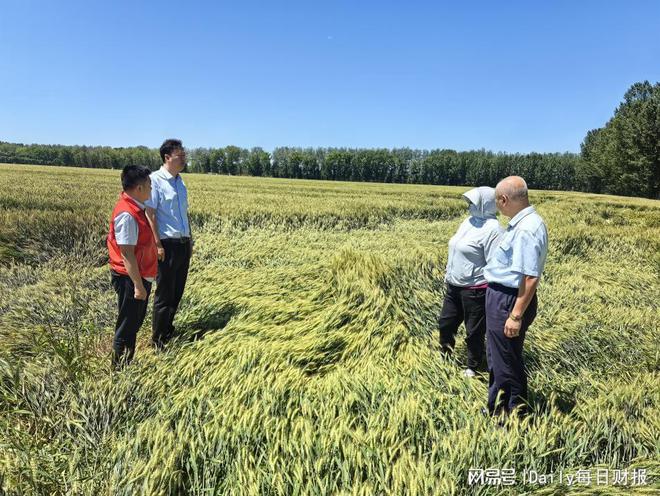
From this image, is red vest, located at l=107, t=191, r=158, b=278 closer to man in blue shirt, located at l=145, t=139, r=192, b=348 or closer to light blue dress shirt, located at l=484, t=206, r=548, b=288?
man in blue shirt, located at l=145, t=139, r=192, b=348

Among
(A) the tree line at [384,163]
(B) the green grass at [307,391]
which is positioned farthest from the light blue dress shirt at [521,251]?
(A) the tree line at [384,163]

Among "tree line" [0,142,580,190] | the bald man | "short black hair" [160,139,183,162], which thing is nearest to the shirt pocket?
the bald man

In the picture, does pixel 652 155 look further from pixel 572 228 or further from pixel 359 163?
pixel 359 163

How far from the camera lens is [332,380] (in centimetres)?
279

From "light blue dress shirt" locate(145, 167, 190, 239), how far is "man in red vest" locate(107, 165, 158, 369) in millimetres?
393

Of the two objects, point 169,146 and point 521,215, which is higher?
point 169,146

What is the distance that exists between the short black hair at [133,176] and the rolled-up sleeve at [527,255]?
3091mm

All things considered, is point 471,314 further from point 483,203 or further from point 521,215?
point 521,215

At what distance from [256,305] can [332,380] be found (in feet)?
5.91

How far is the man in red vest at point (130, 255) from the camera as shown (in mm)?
2863

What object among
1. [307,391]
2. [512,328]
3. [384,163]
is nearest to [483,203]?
[512,328]

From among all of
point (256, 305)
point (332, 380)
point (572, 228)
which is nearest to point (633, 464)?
point (332, 380)

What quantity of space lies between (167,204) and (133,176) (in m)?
0.65

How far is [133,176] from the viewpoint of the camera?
293 centimetres
